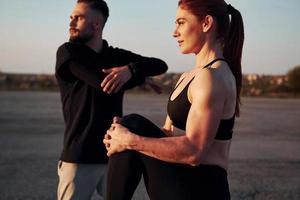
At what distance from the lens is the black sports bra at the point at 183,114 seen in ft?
5.89

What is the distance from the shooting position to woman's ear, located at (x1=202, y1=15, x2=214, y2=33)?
1861 millimetres

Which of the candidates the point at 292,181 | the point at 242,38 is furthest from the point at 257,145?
the point at 242,38

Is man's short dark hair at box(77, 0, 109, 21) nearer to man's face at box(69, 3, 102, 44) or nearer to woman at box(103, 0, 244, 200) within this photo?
man's face at box(69, 3, 102, 44)

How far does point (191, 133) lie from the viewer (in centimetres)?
175

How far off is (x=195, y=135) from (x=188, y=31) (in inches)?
16.1

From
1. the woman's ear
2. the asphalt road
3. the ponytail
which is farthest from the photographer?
the asphalt road

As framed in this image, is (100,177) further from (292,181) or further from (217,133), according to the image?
(292,181)

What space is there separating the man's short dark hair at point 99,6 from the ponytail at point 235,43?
1.07 m

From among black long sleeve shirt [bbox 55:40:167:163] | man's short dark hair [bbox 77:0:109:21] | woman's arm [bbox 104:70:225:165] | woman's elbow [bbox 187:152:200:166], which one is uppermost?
man's short dark hair [bbox 77:0:109:21]

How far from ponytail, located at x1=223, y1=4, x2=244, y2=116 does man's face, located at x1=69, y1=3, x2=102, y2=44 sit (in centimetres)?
105

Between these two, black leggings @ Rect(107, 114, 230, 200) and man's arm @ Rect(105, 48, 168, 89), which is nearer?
black leggings @ Rect(107, 114, 230, 200)

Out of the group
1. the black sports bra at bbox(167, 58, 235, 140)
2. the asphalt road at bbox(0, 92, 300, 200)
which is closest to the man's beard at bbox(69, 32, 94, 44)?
the black sports bra at bbox(167, 58, 235, 140)

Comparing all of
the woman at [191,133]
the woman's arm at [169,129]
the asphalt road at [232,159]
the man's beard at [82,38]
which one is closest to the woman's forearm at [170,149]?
the woman at [191,133]

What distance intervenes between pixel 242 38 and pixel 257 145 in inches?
298
